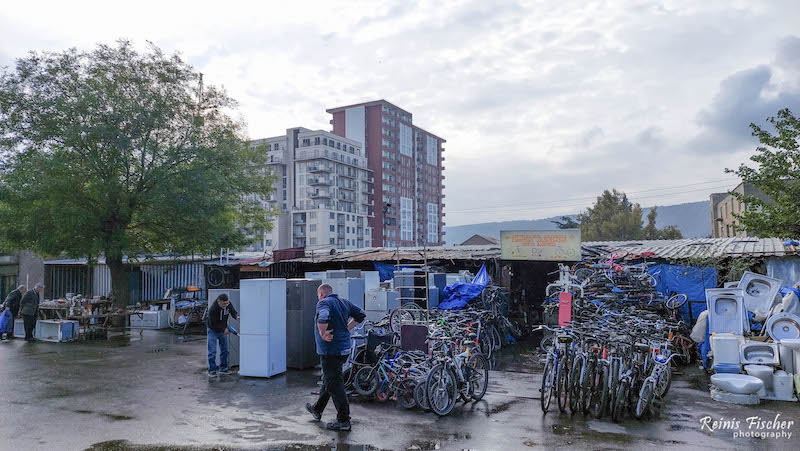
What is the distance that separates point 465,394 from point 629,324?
309cm

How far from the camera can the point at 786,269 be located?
13.6m

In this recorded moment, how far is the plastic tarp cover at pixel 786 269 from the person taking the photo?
1334cm

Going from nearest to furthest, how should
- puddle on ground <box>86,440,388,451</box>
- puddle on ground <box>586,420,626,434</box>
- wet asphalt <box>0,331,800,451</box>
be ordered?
puddle on ground <box>86,440,388,451</box>, wet asphalt <box>0,331,800,451</box>, puddle on ground <box>586,420,626,434</box>

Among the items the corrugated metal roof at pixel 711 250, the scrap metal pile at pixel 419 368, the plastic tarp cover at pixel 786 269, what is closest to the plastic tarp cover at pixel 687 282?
the corrugated metal roof at pixel 711 250

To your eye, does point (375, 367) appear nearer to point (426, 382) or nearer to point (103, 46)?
point (426, 382)

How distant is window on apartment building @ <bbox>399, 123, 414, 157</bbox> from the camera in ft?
372

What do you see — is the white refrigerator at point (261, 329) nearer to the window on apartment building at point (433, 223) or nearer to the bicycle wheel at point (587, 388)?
the bicycle wheel at point (587, 388)

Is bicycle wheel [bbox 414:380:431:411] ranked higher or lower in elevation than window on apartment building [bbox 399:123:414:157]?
lower

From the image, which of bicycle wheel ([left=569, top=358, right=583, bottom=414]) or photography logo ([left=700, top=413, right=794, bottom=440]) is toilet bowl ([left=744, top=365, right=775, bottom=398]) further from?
bicycle wheel ([left=569, top=358, right=583, bottom=414])

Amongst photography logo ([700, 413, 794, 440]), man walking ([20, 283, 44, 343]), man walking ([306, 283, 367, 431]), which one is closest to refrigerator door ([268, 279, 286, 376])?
man walking ([306, 283, 367, 431])

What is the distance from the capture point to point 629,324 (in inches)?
360

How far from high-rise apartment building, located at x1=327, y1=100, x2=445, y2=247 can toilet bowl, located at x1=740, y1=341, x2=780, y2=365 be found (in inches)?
3483

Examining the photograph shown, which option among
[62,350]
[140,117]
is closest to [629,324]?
[62,350]

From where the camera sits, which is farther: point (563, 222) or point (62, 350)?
point (563, 222)
